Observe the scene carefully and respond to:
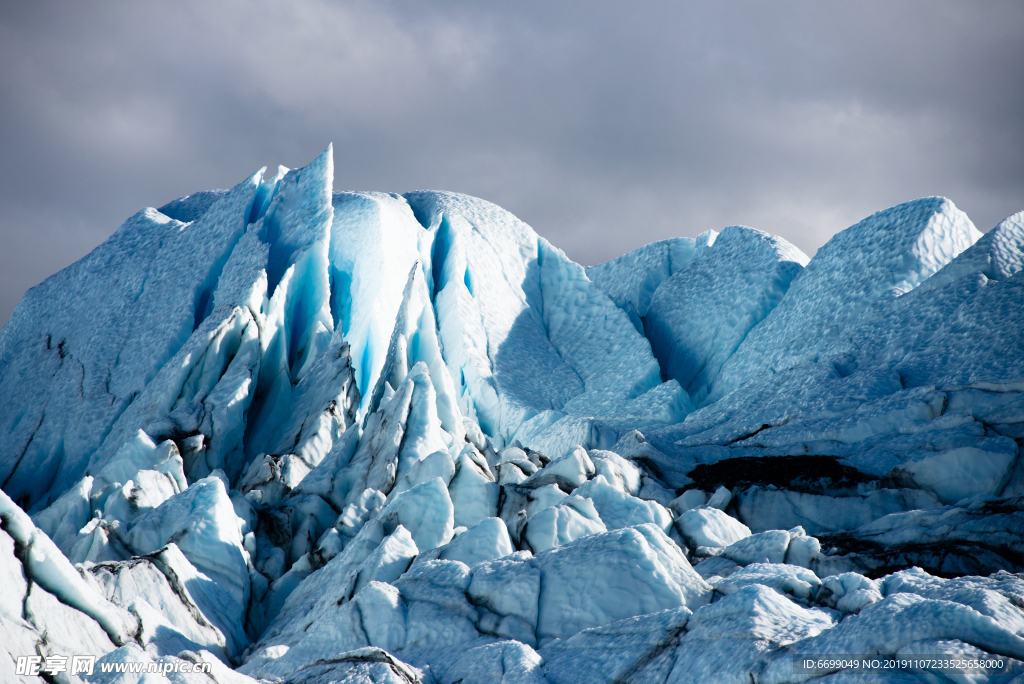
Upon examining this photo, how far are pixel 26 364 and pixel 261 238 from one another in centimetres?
724

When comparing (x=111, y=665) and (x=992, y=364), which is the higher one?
(x=992, y=364)

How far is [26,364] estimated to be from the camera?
67.2ft

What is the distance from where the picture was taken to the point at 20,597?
505 cm

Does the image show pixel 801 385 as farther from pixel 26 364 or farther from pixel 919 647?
pixel 26 364

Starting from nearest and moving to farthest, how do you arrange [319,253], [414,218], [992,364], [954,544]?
1. [954,544]
2. [992,364]
3. [319,253]
4. [414,218]

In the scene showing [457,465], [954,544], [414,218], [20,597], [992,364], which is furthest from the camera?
[414,218]

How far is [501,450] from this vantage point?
1659 centimetres

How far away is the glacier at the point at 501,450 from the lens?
19.2ft

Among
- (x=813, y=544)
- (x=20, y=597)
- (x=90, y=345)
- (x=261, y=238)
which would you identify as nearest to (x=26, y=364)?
(x=90, y=345)

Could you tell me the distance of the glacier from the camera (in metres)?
5.84

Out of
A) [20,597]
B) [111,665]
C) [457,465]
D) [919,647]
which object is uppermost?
[457,465]

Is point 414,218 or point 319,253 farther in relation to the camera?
point 414,218

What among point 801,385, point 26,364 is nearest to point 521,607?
point 801,385

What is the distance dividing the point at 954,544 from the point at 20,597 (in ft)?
30.0
